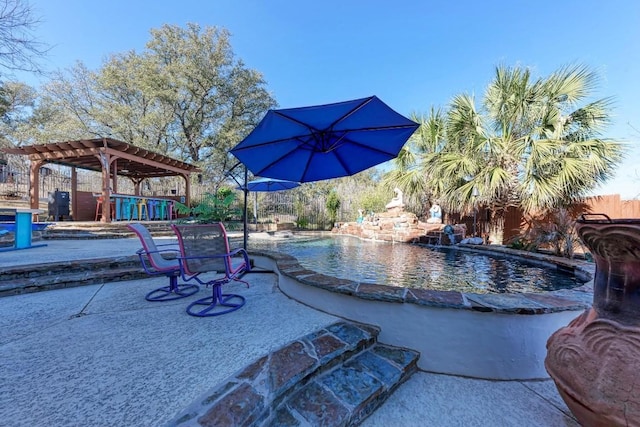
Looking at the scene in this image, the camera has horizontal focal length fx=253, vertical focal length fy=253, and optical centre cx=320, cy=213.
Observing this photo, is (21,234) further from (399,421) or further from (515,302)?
(515,302)

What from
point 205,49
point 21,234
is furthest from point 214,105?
point 21,234

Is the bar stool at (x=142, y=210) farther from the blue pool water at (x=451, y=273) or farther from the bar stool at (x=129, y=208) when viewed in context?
the blue pool water at (x=451, y=273)

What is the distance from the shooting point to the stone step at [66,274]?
2826mm

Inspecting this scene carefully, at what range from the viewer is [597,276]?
1.29 metres

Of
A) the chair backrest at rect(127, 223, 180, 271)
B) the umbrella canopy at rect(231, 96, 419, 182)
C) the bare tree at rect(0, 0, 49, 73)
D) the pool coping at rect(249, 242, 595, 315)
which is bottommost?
the pool coping at rect(249, 242, 595, 315)

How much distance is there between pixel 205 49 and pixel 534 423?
1881 cm

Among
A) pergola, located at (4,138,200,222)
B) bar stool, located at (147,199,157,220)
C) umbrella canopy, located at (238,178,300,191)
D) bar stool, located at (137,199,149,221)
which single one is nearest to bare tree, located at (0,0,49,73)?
pergola, located at (4,138,200,222)

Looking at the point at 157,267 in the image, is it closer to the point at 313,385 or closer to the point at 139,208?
the point at 313,385

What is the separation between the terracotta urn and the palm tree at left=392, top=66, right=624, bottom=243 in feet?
22.1

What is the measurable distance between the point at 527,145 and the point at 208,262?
8.73 metres

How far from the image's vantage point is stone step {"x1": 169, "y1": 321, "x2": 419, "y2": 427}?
3.90 feet

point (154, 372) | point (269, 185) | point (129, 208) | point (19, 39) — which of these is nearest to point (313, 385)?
point (154, 372)

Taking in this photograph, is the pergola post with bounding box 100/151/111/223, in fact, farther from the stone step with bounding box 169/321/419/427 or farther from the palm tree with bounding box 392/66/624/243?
the palm tree with bounding box 392/66/624/243

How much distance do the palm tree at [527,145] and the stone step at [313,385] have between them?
273 inches
